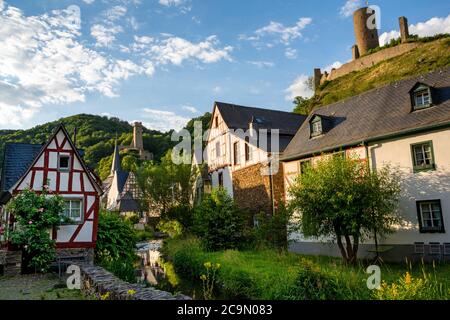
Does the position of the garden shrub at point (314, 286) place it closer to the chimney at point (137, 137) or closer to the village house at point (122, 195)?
the village house at point (122, 195)

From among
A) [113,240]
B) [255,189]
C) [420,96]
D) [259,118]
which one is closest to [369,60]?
[259,118]

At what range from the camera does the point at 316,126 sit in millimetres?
18578

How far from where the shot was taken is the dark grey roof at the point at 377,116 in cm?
1351

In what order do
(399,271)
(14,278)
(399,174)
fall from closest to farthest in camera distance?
(399,271)
(14,278)
(399,174)

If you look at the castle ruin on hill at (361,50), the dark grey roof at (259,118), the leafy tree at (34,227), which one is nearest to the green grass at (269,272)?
the leafy tree at (34,227)

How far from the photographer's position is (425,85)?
1398 cm

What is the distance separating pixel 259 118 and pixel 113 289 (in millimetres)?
19801

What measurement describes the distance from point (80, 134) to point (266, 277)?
7832 cm

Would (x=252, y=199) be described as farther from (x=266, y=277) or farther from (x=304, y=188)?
(x=266, y=277)

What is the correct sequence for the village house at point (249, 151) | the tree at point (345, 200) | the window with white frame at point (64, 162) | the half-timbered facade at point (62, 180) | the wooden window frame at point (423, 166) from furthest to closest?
1. the village house at point (249, 151)
2. the window with white frame at point (64, 162)
3. the half-timbered facade at point (62, 180)
4. the wooden window frame at point (423, 166)
5. the tree at point (345, 200)

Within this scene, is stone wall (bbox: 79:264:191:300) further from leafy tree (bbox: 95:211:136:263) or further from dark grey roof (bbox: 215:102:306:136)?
dark grey roof (bbox: 215:102:306:136)

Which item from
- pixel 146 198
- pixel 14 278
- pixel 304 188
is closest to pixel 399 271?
pixel 304 188

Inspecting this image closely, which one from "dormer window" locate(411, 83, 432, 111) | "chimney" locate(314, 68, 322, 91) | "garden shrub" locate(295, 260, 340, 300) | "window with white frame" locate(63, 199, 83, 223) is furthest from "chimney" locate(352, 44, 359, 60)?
"garden shrub" locate(295, 260, 340, 300)

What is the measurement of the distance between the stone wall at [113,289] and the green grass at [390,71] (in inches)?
1615
